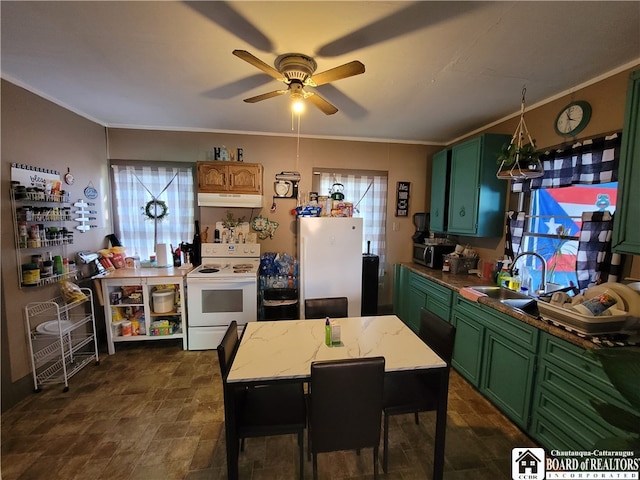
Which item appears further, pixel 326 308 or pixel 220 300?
pixel 220 300

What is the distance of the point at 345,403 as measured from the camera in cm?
128

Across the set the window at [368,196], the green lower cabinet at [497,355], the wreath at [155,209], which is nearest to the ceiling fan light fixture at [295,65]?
the window at [368,196]

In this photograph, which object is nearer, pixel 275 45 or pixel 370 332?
pixel 275 45

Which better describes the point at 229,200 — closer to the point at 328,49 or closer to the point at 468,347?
the point at 328,49

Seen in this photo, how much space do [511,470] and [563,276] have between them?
61.1 inches

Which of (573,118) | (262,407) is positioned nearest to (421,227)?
(573,118)

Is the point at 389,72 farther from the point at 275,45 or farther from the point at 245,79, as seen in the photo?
the point at 245,79

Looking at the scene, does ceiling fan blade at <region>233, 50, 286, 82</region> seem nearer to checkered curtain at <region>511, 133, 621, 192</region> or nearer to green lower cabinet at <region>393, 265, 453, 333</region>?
checkered curtain at <region>511, 133, 621, 192</region>

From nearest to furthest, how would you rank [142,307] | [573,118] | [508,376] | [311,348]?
1. [311,348]
2. [508,376]
3. [573,118]
4. [142,307]

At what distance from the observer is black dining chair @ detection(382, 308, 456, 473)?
1568 millimetres

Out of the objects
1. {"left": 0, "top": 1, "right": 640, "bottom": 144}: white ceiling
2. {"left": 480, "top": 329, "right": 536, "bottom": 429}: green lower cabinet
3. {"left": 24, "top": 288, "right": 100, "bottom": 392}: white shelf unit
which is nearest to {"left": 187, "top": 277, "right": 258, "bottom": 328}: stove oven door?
{"left": 24, "top": 288, "right": 100, "bottom": 392}: white shelf unit

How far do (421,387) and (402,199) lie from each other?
2.69 metres

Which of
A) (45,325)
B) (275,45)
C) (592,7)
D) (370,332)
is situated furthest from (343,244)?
(45,325)

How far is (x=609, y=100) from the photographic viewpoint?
74.9 inches
